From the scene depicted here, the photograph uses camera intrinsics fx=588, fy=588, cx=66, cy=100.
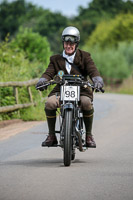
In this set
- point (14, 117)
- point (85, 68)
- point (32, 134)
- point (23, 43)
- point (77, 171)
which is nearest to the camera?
point (77, 171)

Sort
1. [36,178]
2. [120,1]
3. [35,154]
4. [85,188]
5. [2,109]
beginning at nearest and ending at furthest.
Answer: [85,188] → [36,178] → [35,154] → [2,109] → [120,1]

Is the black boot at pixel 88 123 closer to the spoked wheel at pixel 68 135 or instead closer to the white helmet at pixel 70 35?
the spoked wheel at pixel 68 135

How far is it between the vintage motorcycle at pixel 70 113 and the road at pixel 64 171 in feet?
0.96

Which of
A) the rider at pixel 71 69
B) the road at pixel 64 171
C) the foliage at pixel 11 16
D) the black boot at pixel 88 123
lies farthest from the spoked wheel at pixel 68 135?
the foliage at pixel 11 16

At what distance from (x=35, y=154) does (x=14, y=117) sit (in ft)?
20.4

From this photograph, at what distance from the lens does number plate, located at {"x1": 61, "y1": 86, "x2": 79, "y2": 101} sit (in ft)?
25.2

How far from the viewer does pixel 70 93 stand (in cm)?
771

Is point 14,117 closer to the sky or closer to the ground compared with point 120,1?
closer to the ground

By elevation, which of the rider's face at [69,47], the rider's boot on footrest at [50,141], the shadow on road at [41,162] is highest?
the rider's face at [69,47]

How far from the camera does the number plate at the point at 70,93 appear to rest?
770 centimetres

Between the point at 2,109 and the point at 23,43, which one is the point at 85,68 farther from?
the point at 23,43

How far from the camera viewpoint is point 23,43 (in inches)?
1399

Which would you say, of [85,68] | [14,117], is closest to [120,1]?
[14,117]

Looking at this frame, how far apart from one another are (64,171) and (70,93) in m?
1.06
